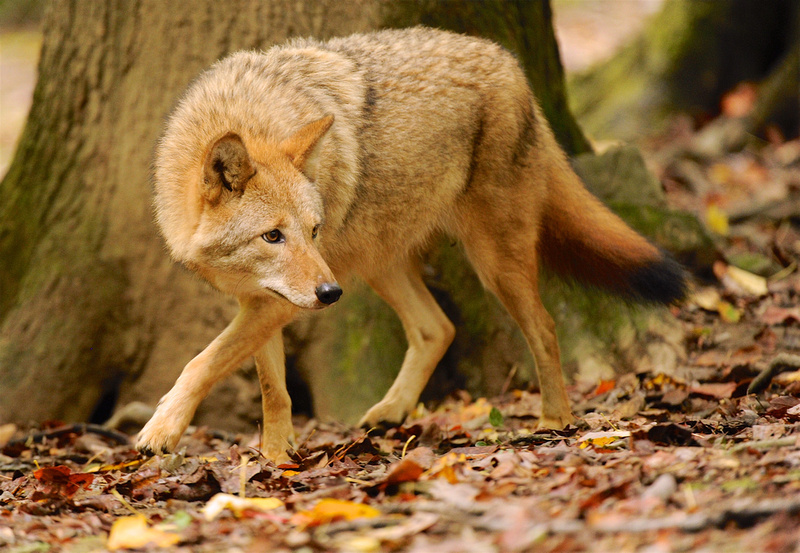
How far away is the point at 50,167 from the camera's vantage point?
579 centimetres

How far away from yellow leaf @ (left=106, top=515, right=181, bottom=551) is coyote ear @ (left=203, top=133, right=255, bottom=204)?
180 cm

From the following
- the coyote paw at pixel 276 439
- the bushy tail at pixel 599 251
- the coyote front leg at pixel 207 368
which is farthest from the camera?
the bushy tail at pixel 599 251

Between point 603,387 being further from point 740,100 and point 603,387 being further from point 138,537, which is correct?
point 740,100

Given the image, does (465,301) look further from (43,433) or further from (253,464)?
(43,433)

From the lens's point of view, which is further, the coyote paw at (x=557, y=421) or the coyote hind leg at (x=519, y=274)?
the coyote hind leg at (x=519, y=274)

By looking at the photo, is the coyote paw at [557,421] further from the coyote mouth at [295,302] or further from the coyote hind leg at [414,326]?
the coyote mouth at [295,302]

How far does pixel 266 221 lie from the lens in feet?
Answer: 12.8

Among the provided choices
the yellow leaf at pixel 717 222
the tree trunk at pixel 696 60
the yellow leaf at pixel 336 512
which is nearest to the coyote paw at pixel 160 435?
the yellow leaf at pixel 336 512

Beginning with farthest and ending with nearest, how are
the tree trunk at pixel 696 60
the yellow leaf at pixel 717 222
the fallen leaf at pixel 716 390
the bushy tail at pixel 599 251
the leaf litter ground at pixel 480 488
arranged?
the tree trunk at pixel 696 60
the yellow leaf at pixel 717 222
the bushy tail at pixel 599 251
the fallen leaf at pixel 716 390
the leaf litter ground at pixel 480 488

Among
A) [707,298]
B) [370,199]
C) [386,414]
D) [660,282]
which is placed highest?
[370,199]

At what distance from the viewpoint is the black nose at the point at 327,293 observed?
377 centimetres

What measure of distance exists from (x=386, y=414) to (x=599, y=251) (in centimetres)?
179

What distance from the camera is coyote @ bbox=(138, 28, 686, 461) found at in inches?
155

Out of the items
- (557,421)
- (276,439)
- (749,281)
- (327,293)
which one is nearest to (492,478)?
(327,293)
